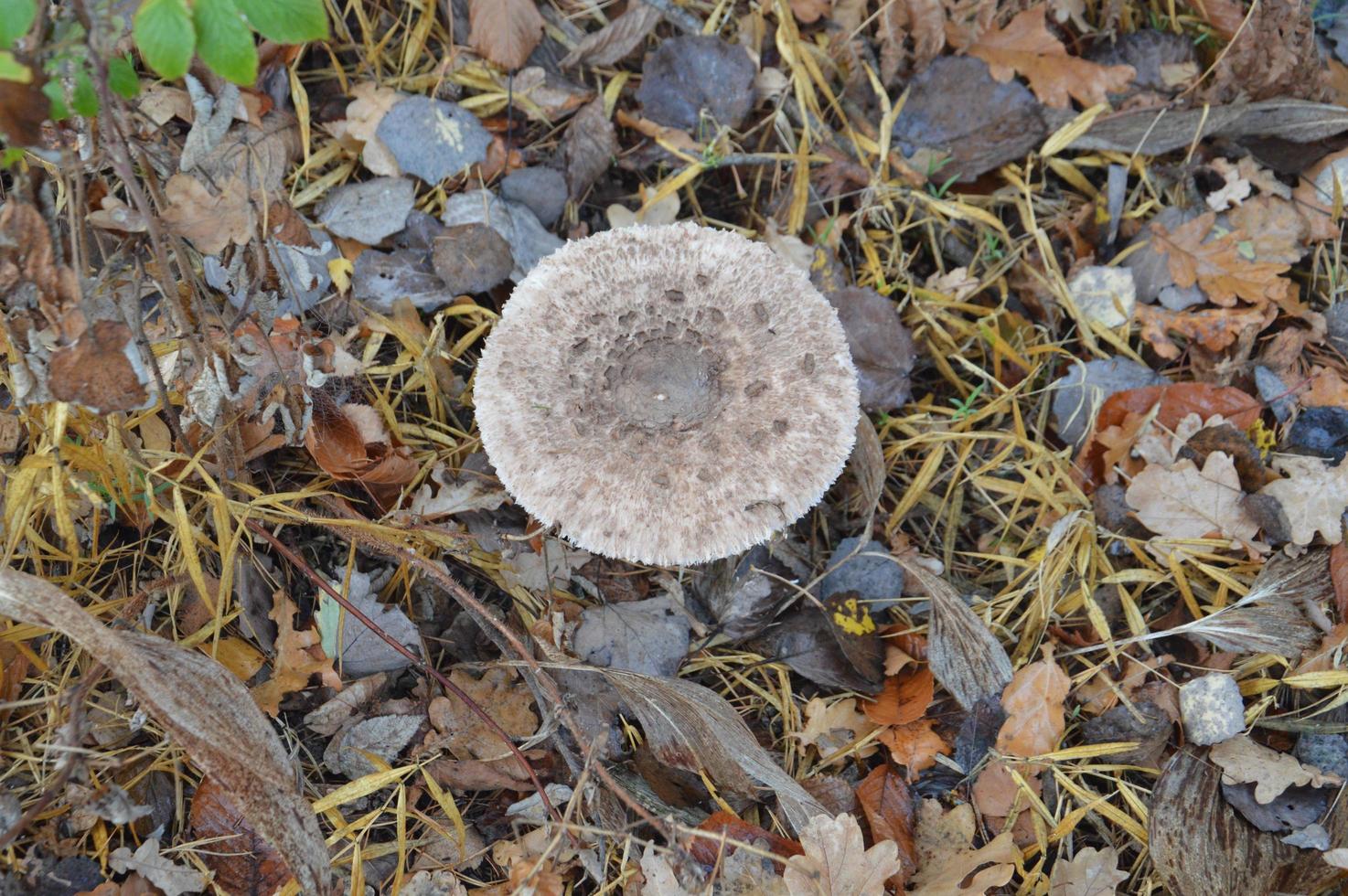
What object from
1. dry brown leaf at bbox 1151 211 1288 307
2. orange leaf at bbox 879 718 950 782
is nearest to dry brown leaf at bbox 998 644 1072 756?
orange leaf at bbox 879 718 950 782

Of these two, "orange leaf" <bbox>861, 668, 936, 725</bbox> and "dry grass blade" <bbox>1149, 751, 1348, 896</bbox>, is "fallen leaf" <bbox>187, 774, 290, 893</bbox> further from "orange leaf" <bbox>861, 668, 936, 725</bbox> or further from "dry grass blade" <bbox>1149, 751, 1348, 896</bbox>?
"dry grass blade" <bbox>1149, 751, 1348, 896</bbox>

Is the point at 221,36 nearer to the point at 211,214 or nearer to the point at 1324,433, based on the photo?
the point at 211,214

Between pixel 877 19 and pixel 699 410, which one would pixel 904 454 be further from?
pixel 877 19

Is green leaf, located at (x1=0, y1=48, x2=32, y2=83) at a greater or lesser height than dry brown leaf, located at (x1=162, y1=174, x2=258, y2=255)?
greater

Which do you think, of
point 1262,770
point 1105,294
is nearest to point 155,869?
point 1262,770

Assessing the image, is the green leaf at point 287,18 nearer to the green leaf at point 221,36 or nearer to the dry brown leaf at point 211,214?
the green leaf at point 221,36
